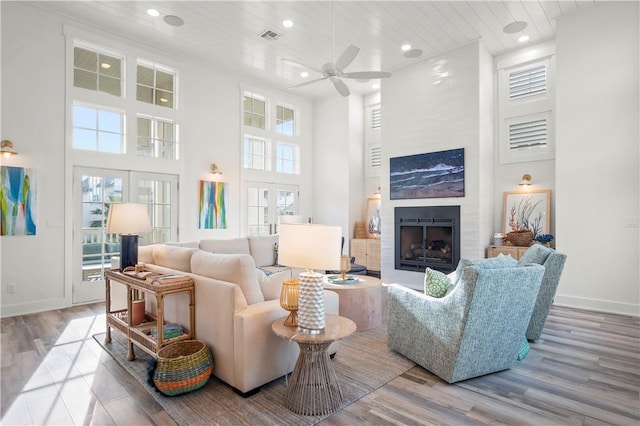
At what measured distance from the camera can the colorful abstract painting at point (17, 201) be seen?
429 cm

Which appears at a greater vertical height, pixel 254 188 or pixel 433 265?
pixel 254 188

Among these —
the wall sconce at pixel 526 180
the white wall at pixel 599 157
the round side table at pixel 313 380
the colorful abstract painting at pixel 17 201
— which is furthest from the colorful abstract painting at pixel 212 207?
the white wall at pixel 599 157

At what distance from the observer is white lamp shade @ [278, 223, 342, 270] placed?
2082 mm

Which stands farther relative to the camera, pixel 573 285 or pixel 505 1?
pixel 573 285

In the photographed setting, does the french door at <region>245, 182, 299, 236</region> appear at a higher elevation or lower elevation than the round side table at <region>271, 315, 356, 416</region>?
higher

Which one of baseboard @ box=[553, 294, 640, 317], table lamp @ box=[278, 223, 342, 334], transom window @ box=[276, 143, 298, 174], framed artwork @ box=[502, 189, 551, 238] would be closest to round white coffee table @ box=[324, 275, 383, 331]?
table lamp @ box=[278, 223, 342, 334]

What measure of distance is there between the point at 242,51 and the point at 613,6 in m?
5.13

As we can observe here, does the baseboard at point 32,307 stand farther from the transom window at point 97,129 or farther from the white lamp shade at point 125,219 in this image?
the white lamp shade at point 125,219

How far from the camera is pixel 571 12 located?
4.72m

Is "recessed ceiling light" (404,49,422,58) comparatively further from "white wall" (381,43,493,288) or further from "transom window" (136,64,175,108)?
"transom window" (136,64,175,108)

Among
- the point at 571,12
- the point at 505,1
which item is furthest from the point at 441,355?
the point at 571,12

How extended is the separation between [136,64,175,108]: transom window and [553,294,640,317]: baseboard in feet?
21.7

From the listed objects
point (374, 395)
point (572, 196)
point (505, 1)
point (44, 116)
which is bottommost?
point (374, 395)

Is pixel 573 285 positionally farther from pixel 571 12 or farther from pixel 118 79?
pixel 118 79
